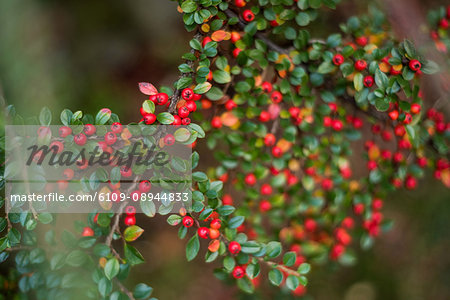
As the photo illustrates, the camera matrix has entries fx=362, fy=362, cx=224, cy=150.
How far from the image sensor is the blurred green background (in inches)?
58.6

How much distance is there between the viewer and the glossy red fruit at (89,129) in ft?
2.97

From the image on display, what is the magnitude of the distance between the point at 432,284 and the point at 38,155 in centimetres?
209

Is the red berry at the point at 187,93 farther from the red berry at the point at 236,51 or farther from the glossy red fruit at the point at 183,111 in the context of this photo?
the red berry at the point at 236,51

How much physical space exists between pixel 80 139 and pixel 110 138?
72 mm

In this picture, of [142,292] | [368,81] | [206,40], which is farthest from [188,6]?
[142,292]

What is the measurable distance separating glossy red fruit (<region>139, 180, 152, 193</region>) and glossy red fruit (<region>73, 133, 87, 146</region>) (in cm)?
18

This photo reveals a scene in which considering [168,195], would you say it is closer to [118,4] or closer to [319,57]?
[319,57]

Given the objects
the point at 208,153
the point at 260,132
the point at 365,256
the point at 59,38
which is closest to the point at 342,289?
the point at 365,256

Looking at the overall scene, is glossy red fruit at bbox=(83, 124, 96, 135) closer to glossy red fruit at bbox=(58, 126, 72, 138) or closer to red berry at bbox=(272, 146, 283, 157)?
glossy red fruit at bbox=(58, 126, 72, 138)

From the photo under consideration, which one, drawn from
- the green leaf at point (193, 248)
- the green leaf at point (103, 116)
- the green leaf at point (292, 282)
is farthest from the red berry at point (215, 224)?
the green leaf at point (103, 116)

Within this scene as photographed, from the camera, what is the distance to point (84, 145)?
90 cm

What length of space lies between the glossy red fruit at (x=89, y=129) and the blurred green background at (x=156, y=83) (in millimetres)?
473

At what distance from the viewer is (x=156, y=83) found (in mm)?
2684

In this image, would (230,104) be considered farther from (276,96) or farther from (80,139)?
(80,139)
